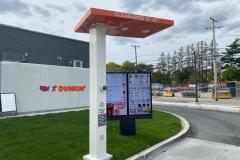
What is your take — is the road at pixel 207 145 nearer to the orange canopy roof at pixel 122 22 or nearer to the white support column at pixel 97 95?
the white support column at pixel 97 95

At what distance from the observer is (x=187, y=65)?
91750 mm

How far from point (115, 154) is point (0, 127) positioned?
5.21 meters

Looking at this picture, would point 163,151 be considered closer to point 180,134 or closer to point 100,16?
point 180,134

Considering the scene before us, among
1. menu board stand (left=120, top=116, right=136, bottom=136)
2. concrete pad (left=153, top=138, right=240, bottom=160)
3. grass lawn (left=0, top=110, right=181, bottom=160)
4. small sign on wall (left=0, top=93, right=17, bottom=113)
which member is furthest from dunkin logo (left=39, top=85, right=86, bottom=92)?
concrete pad (left=153, top=138, right=240, bottom=160)

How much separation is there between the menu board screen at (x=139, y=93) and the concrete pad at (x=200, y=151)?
1.49 meters

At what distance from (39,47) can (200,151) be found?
18.5 meters

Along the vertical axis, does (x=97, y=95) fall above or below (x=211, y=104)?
above

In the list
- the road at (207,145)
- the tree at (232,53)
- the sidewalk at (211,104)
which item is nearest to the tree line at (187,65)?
the tree at (232,53)

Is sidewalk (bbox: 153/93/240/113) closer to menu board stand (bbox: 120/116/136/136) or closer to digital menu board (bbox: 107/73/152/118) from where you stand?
digital menu board (bbox: 107/73/152/118)

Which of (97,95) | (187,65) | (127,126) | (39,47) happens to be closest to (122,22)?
(97,95)

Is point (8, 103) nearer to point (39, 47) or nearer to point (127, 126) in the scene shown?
point (127, 126)

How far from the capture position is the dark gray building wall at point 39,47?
2066 centimetres

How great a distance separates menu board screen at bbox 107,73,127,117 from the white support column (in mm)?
2002

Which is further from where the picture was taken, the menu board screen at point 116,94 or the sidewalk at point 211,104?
the sidewalk at point 211,104
